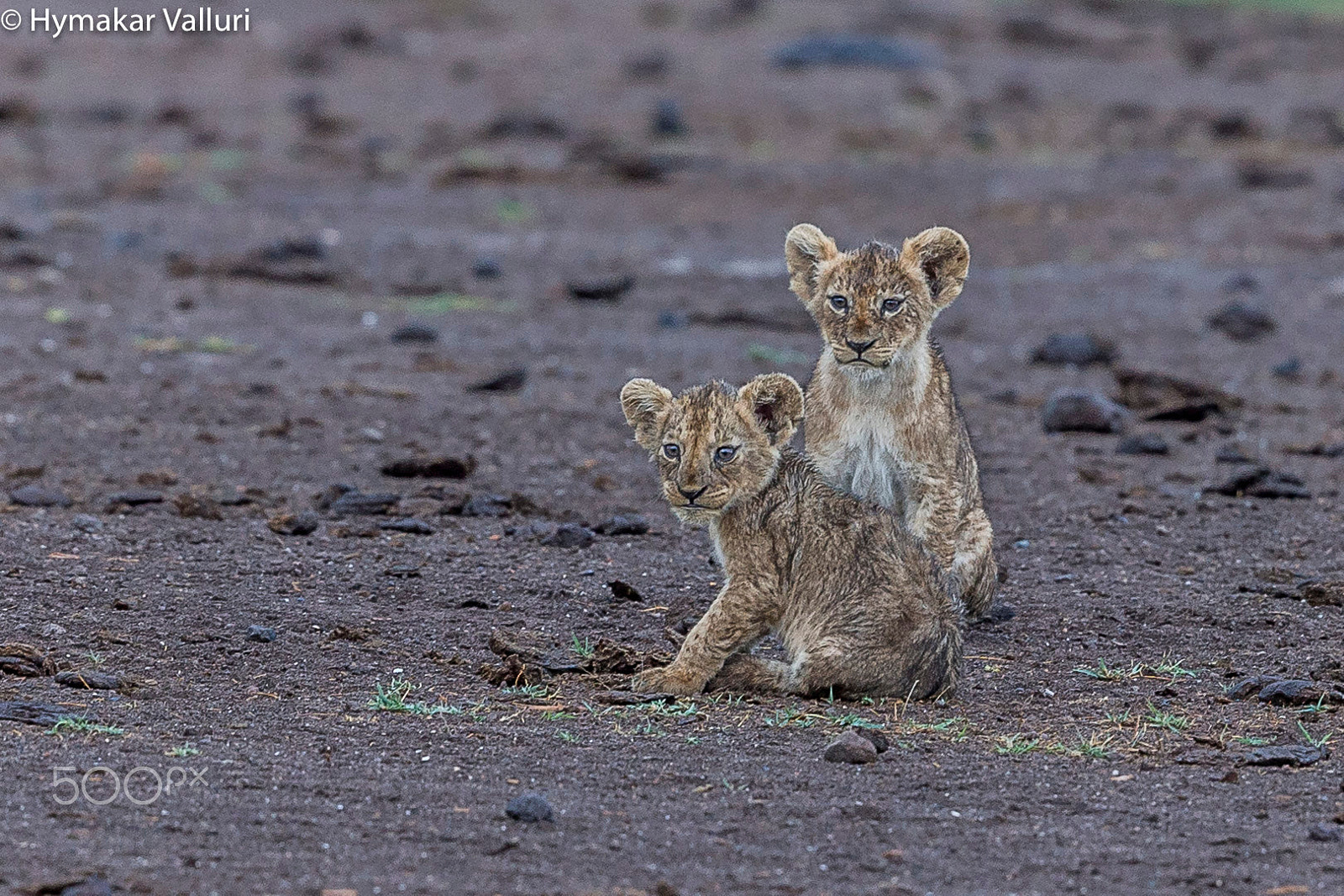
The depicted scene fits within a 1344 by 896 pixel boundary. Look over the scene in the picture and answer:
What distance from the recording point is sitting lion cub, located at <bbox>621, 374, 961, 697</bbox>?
7.18 m

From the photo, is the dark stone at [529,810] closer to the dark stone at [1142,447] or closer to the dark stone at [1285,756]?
the dark stone at [1285,756]

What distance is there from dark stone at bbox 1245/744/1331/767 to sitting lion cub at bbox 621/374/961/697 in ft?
3.66

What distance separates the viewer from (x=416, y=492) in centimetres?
1068

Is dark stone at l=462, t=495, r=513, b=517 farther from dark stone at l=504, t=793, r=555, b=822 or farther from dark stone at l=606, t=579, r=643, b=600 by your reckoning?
dark stone at l=504, t=793, r=555, b=822

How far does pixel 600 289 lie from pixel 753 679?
10.2m

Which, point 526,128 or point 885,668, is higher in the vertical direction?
point 526,128

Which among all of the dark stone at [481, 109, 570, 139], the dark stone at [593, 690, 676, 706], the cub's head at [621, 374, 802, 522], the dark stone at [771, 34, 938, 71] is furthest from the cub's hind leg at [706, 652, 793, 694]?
the dark stone at [771, 34, 938, 71]

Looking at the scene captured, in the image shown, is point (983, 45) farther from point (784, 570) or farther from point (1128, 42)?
point (784, 570)

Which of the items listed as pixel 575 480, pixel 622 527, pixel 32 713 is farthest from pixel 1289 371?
pixel 32 713

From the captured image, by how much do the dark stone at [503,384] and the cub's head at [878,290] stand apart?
17.0 ft

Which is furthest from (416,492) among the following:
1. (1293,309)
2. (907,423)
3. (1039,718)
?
(1293,309)

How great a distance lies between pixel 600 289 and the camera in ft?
56.5

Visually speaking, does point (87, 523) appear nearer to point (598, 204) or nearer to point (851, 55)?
point (598, 204)

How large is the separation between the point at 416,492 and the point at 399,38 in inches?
868
